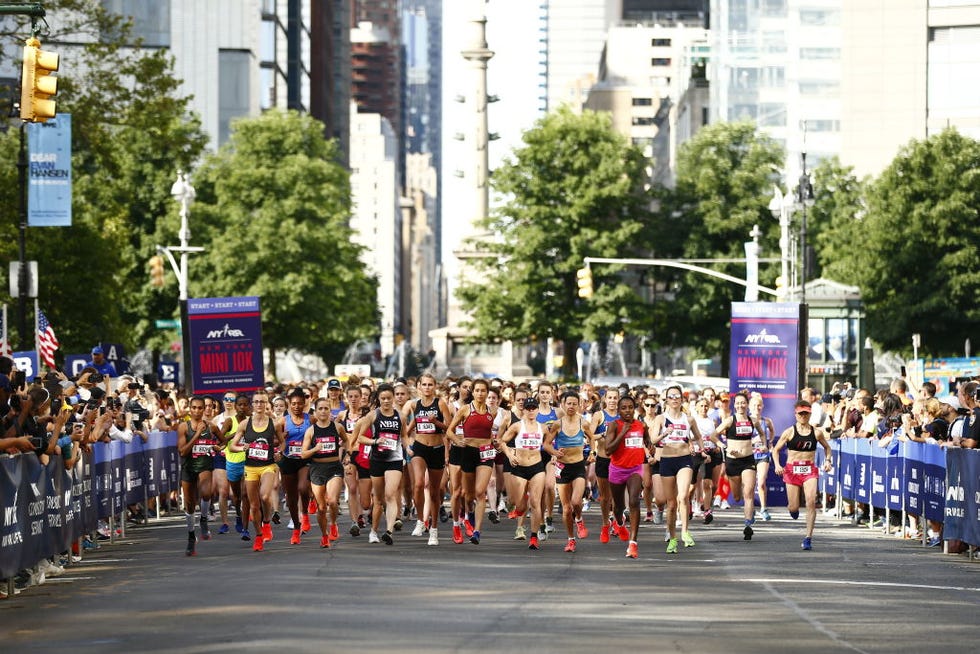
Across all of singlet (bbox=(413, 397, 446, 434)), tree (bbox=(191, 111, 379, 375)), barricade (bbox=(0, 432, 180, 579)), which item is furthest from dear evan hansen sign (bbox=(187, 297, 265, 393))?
tree (bbox=(191, 111, 379, 375))

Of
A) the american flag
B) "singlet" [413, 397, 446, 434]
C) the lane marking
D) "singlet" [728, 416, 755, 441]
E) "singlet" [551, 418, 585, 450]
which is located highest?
the american flag

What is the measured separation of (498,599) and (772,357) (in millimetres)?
17326

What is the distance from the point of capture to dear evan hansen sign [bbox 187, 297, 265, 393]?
112 feet

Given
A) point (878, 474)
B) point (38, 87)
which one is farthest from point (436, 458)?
point (878, 474)

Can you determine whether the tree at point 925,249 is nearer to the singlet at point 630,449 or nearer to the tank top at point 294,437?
the singlet at point 630,449

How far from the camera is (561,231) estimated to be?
74.9 metres

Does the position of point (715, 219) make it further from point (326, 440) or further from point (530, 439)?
point (326, 440)

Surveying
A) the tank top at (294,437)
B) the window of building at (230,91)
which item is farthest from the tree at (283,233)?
the tank top at (294,437)

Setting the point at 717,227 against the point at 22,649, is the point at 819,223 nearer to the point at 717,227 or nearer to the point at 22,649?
the point at 717,227

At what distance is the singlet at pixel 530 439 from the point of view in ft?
69.3

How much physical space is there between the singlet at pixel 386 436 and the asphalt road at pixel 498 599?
3.49 feet

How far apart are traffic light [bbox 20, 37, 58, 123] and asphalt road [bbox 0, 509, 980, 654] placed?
459 centimetres

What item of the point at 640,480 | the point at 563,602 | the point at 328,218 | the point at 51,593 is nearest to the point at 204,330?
the point at 640,480

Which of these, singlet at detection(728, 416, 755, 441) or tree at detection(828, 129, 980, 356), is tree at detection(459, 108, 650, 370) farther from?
singlet at detection(728, 416, 755, 441)
